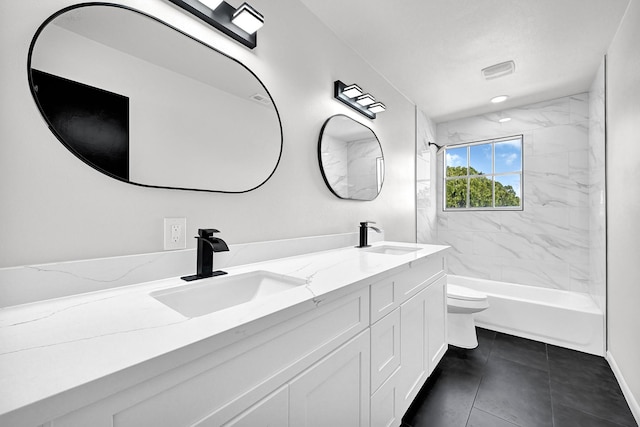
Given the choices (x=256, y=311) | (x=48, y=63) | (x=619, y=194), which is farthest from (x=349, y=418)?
(x=619, y=194)

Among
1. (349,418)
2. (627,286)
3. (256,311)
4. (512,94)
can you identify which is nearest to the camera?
(256,311)

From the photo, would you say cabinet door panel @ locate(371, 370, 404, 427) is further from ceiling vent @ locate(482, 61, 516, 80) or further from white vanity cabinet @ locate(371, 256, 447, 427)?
ceiling vent @ locate(482, 61, 516, 80)

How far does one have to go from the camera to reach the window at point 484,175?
334 centimetres

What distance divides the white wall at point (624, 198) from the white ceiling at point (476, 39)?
23 centimetres

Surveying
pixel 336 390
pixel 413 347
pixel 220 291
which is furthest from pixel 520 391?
pixel 220 291

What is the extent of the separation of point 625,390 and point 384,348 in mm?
1777

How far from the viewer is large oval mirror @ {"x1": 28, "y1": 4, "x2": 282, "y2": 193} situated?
32.4 inches

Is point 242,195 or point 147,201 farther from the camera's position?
point 242,195

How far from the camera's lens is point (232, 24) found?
123 cm

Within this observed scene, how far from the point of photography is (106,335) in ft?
1.81

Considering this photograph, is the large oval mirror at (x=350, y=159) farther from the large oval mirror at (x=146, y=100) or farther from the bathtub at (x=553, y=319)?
the bathtub at (x=553, y=319)

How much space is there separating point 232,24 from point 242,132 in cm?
48

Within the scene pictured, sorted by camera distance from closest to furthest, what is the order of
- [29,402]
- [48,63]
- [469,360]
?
[29,402] < [48,63] < [469,360]

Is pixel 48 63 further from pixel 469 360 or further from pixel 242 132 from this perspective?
pixel 469 360
